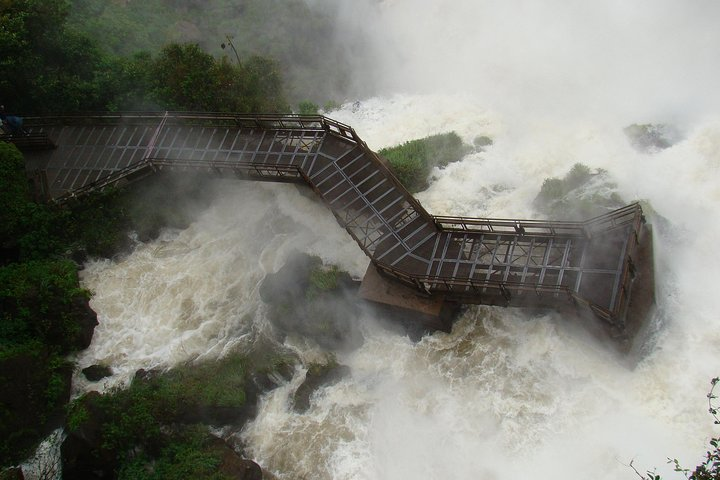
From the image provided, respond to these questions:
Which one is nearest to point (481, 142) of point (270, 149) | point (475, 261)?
point (475, 261)

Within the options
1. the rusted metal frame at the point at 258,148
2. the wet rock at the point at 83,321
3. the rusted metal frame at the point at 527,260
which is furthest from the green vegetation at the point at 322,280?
the wet rock at the point at 83,321

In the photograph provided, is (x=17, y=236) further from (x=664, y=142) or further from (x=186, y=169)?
(x=664, y=142)

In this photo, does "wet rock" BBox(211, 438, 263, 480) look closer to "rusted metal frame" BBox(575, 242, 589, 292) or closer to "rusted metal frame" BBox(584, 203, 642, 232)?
"rusted metal frame" BBox(575, 242, 589, 292)

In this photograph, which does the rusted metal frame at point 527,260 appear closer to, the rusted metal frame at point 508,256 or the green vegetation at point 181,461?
the rusted metal frame at point 508,256

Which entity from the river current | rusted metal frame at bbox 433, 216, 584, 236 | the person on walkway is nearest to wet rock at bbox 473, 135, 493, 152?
the river current

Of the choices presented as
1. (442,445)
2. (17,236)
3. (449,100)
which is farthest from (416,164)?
(17,236)

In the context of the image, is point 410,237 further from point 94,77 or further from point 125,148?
point 94,77

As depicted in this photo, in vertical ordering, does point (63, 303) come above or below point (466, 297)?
below
